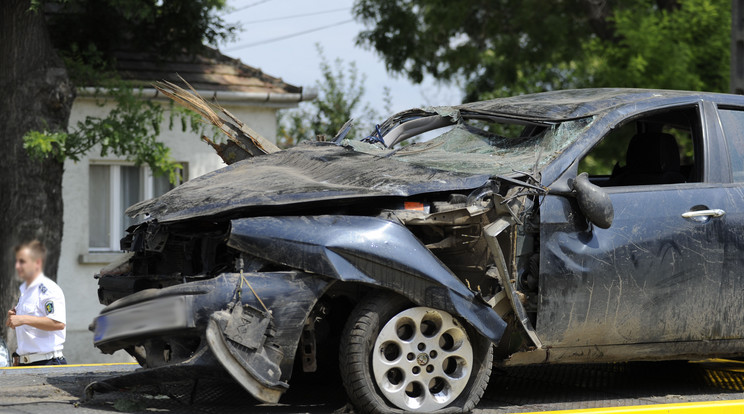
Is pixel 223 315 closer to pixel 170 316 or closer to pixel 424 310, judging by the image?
pixel 170 316

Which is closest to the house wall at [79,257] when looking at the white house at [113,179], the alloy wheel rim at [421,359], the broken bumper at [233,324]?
the white house at [113,179]

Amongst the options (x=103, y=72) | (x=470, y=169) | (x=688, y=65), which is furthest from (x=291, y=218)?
(x=688, y=65)

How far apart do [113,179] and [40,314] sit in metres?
7.49

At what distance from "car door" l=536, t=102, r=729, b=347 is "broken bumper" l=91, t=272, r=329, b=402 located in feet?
4.09

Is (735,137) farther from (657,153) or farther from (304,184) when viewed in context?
(304,184)

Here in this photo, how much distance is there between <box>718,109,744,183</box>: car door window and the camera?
595 centimetres

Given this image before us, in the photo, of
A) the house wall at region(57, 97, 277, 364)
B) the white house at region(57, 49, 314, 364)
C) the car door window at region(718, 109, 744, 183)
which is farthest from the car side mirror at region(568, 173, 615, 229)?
the house wall at region(57, 97, 277, 364)

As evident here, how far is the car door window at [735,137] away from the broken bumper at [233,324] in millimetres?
2604

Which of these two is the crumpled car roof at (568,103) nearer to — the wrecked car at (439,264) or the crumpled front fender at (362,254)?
the wrecked car at (439,264)

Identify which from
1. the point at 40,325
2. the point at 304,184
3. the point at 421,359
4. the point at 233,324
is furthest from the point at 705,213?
the point at 40,325

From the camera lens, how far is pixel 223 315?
4.69 meters

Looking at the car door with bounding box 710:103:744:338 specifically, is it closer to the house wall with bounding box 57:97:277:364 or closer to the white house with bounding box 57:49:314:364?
the white house with bounding box 57:49:314:364

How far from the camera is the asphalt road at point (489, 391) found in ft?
17.1

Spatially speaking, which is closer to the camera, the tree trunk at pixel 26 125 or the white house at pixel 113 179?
the tree trunk at pixel 26 125
